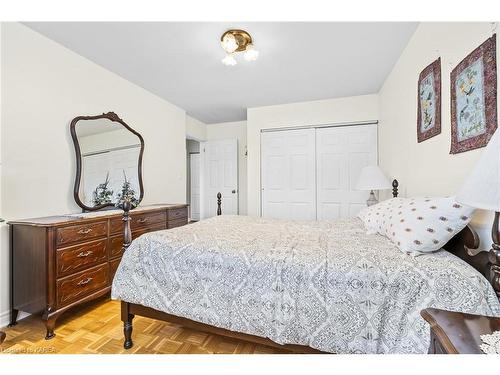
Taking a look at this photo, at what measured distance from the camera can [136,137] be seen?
121 inches

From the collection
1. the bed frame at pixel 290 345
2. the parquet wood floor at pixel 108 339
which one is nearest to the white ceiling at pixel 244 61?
the bed frame at pixel 290 345

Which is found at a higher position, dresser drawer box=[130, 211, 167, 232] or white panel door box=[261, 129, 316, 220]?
white panel door box=[261, 129, 316, 220]

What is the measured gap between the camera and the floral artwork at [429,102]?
172cm

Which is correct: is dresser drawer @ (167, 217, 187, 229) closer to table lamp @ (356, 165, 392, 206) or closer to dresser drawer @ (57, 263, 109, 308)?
dresser drawer @ (57, 263, 109, 308)

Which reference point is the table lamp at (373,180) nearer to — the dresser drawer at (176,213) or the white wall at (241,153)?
the dresser drawer at (176,213)

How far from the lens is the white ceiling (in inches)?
78.1

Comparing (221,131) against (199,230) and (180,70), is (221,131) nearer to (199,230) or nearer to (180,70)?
(180,70)

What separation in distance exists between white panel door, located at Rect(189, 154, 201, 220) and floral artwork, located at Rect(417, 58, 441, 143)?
494 centimetres

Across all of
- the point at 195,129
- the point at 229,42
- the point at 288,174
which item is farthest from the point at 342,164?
the point at 195,129

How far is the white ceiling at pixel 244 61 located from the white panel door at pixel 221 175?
4.50 feet

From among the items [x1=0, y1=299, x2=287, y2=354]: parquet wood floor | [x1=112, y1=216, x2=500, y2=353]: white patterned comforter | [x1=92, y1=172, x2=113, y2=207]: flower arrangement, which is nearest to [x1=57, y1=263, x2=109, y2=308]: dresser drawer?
[x1=0, y1=299, x2=287, y2=354]: parquet wood floor
